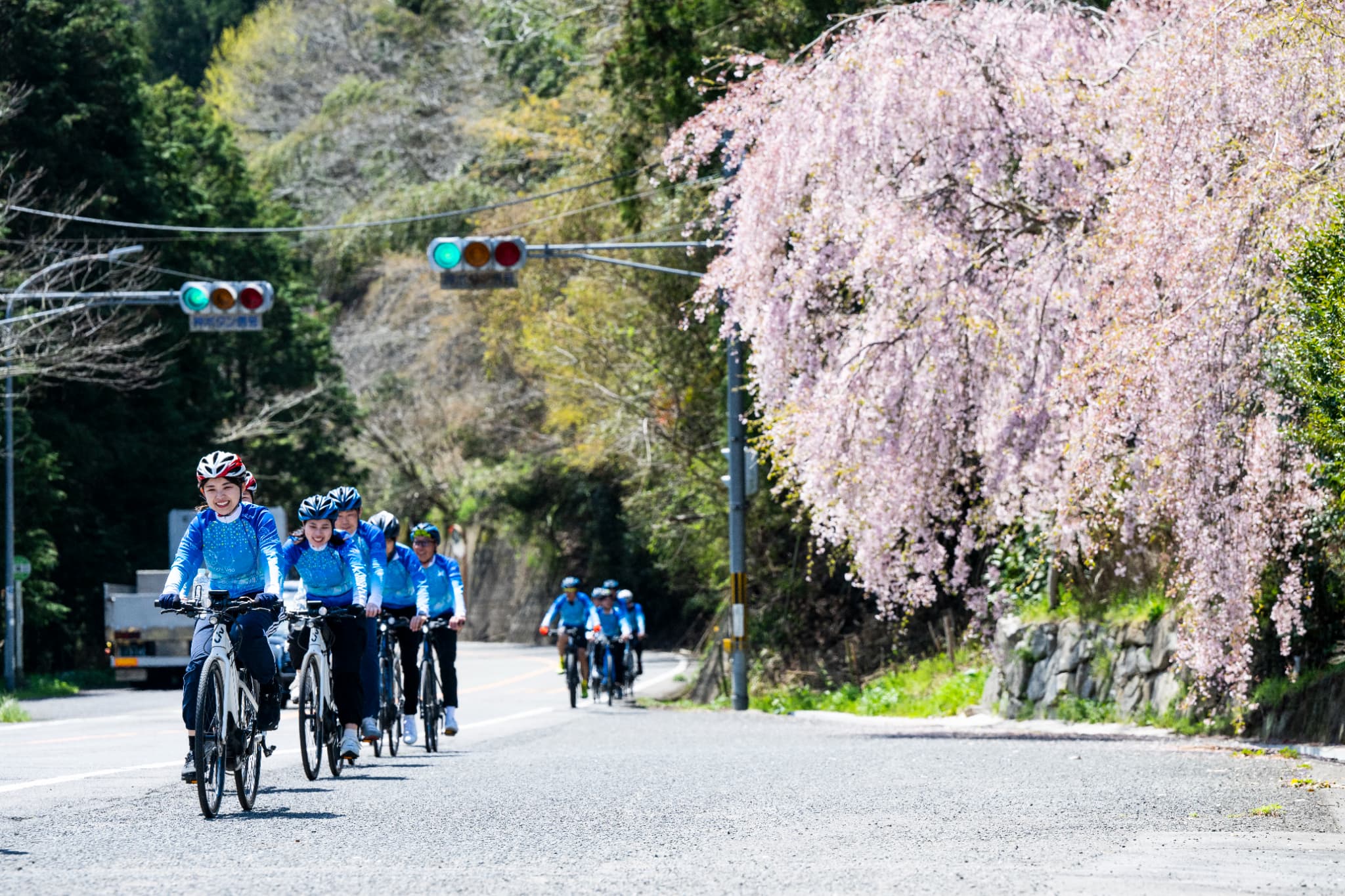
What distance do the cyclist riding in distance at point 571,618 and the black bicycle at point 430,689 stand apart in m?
10.6

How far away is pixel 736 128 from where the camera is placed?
20734mm

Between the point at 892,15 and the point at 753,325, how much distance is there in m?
3.57

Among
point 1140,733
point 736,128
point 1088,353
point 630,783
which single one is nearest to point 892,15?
point 736,128

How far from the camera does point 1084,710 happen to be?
1967 centimetres

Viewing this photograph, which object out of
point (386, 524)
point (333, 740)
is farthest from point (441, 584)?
point (333, 740)

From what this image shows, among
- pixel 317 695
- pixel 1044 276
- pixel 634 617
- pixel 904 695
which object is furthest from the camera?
pixel 634 617

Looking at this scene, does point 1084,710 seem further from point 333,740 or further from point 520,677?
point 520,677

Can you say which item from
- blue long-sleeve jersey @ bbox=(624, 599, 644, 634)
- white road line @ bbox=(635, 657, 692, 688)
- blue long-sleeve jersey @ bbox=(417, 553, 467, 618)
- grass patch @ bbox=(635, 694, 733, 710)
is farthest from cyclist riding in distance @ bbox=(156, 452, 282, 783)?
white road line @ bbox=(635, 657, 692, 688)

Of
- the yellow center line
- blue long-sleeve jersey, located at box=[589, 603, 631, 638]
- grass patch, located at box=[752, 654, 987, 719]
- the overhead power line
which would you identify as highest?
the overhead power line

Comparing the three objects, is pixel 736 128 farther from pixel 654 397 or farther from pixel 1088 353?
pixel 654 397

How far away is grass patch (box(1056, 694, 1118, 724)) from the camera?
19.3m

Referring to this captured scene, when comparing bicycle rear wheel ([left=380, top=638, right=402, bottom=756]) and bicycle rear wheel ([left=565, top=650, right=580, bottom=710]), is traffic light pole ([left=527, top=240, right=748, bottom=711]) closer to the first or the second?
bicycle rear wheel ([left=565, top=650, right=580, bottom=710])

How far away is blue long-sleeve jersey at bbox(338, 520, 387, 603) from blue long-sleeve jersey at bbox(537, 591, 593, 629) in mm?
13969

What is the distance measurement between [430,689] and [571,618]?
1134 cm
